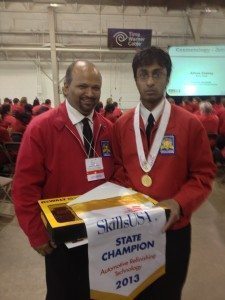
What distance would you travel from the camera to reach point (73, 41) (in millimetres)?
14289

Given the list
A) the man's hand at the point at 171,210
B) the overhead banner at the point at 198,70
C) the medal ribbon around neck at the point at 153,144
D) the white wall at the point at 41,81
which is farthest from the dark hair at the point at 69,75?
the white wall at the point at 41,81

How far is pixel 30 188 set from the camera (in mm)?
1570

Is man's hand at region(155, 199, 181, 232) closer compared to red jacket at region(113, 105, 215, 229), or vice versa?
man's hand at region(155, 199, 181, 232)

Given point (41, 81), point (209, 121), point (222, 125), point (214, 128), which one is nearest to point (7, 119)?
point (209, 121)

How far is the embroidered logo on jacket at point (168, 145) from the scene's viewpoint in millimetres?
1578

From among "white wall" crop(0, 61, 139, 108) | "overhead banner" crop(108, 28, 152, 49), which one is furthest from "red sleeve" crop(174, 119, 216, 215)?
"white wall" crop(0, 61, 139, 108)

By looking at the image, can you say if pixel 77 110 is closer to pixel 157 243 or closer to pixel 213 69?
pixel 157 243

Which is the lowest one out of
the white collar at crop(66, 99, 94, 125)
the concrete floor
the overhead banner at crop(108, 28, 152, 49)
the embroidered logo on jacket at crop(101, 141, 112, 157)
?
the concrete floor

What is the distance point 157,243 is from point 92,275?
319 mm

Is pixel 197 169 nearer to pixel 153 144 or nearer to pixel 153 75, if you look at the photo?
pixel 153 144

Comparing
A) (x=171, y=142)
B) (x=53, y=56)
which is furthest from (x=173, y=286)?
(x=53, y=56)

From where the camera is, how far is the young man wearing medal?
157cm

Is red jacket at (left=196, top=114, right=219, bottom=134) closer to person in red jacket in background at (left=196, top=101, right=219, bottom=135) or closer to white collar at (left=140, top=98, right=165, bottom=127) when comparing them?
person in red jacket in background at (left=196, top=101, right=219, bottom=135)

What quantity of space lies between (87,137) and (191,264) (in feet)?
6.19
